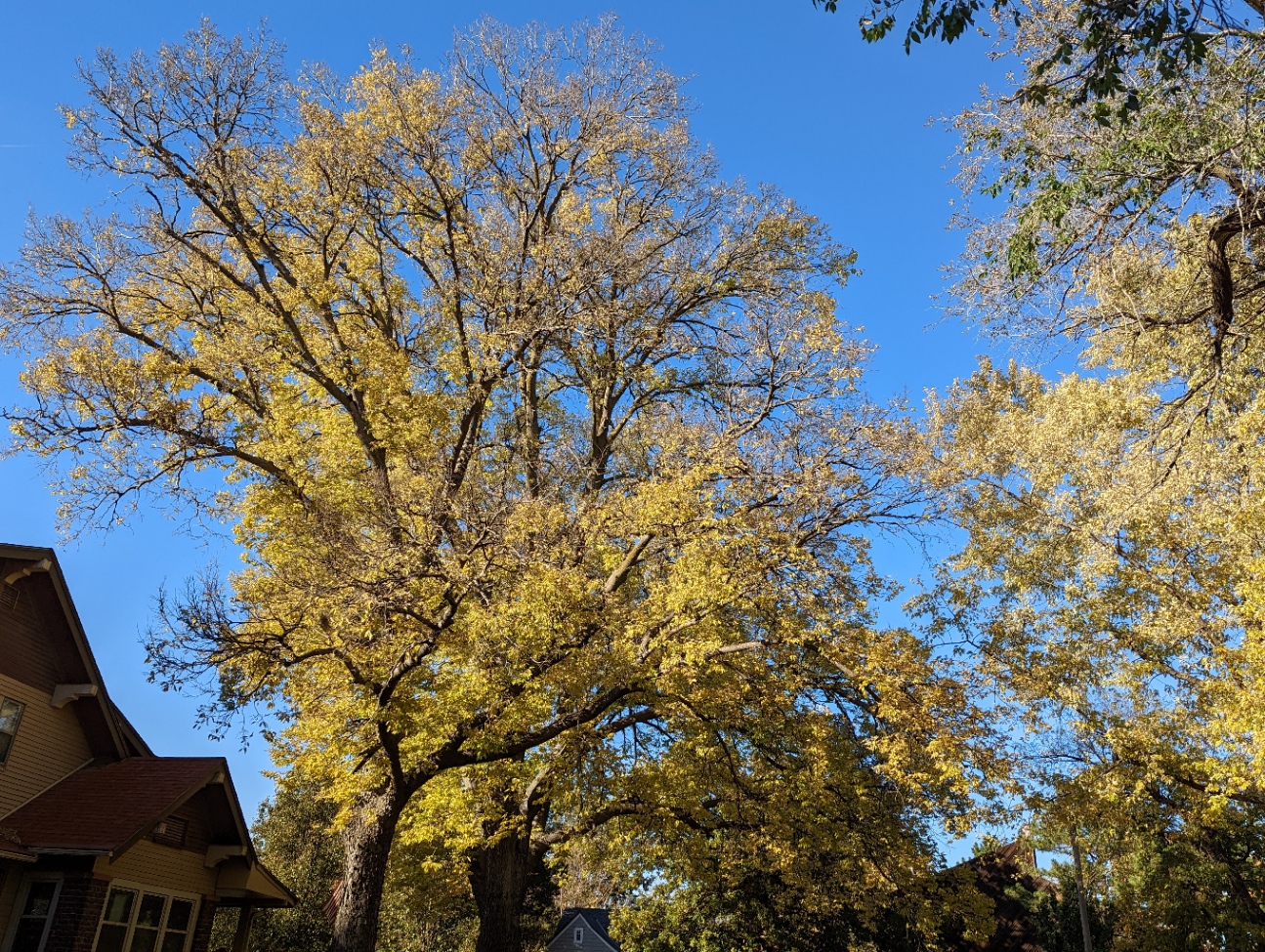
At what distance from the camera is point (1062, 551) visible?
1831 centimetres

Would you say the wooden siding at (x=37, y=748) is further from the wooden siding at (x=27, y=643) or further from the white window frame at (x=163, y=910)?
the white window frame at (x=163, y=910)

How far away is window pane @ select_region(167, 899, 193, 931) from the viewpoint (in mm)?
14352

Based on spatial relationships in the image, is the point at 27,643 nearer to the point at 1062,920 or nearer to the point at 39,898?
the point at 39,898

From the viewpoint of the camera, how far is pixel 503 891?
14734mm

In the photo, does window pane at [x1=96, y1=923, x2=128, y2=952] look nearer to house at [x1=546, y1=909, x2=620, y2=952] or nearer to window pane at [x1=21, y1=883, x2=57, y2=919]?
window pane at [x1=21, y1=883, x2=57, y2=919]

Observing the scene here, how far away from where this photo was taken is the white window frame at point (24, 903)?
39.6ft

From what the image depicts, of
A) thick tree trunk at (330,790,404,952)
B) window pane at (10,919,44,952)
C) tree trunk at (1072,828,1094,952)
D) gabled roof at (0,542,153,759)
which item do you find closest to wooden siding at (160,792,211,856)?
gabled roof at (0,542,153,759)

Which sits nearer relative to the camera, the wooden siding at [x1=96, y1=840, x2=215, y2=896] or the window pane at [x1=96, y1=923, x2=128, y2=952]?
the window pane at [x1=96, y1=923, x2=128, y2=952]

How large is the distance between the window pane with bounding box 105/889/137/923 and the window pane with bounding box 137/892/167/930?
21 cm

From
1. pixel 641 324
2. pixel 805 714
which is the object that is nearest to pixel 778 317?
pixel 641 324

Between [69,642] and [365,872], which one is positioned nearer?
[365,872]

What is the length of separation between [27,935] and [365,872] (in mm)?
5004

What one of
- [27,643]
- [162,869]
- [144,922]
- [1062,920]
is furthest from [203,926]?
[1062,920]

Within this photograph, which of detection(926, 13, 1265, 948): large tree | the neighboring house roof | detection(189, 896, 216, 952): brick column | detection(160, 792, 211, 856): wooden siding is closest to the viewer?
detection(926, 13, 1265, 948): large tree
